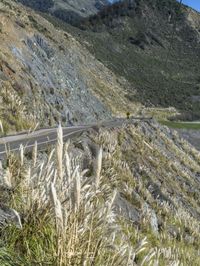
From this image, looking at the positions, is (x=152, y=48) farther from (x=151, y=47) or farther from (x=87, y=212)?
(x=87, y=212)

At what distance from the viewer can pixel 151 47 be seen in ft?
467

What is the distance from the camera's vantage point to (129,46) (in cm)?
13512

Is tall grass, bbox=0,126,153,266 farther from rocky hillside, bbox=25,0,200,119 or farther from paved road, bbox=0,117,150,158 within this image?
rocky hillside, bbox=25,0,200,119

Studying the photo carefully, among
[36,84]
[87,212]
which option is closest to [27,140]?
[87,212]

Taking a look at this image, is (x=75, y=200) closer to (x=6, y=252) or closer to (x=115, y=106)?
(x=6, y=252)

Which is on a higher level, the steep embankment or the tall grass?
the tall grass

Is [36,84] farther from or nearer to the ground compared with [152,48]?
farther from the ground

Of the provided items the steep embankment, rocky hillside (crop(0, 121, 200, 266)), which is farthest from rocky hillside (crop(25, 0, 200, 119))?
rocky hillside (crop(0, 121, 200, 266))

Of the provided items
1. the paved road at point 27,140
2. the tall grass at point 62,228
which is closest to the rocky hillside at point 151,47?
the paved road at point 27,140

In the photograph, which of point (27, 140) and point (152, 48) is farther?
point (152, 48)

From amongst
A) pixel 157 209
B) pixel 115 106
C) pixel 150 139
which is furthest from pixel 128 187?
pixel 115 106

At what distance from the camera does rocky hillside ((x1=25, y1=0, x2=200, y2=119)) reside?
110 meters

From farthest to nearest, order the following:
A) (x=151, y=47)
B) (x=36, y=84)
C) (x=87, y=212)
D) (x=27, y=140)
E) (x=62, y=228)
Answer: (x=151, y=47) < (x=36, y=84) < (x=27, y=140) < (x=87, y=212) < (x=62, y=228)

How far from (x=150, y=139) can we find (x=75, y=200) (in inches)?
1020
